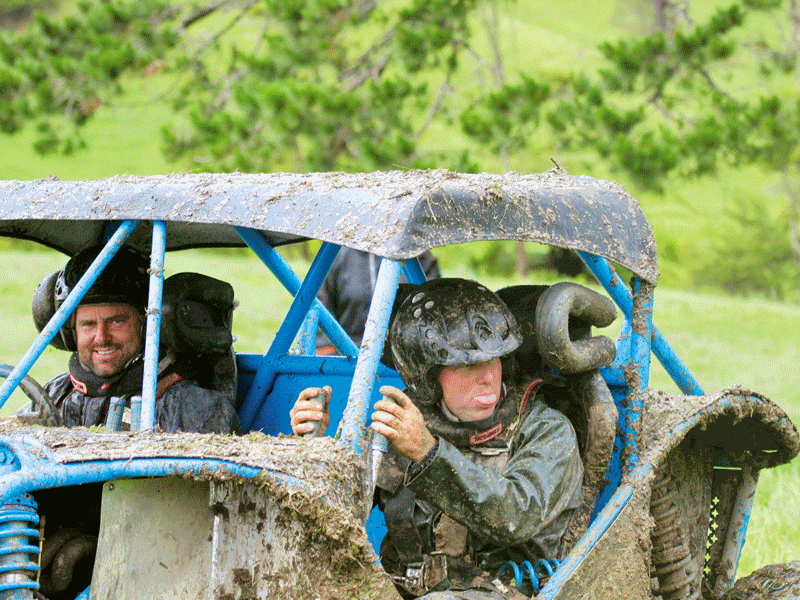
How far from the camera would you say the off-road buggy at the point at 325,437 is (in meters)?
2.39

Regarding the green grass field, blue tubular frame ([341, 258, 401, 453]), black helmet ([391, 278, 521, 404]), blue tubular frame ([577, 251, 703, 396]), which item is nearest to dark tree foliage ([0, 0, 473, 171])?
the green grass field

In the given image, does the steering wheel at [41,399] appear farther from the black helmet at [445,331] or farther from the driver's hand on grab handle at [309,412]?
the black helmet at [445,331]

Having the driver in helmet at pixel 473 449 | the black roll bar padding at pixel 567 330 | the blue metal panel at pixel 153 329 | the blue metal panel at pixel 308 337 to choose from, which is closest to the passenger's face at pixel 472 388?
the driver in helmet at pixel 473 449

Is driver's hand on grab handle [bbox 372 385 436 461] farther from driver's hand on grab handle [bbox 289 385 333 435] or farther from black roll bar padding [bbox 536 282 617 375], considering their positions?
black roll bar padding [bbox 536 282 617 375]

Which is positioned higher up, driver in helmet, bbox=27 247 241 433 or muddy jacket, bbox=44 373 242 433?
driver in helmet, bbox=27 247 241 433

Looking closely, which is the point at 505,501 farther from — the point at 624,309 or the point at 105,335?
the point at 105,335

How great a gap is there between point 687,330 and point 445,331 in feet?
46.7

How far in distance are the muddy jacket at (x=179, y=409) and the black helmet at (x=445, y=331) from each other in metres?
1.09

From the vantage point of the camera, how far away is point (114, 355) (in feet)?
13.1

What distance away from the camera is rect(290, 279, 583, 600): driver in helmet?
2.83 meters

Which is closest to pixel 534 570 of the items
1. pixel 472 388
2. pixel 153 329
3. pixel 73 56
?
pixel 472 388

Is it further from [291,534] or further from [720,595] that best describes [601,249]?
[720,595]

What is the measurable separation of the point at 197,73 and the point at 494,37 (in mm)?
7698

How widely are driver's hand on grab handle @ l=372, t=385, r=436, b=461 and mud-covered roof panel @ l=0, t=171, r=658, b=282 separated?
0.39 meters
